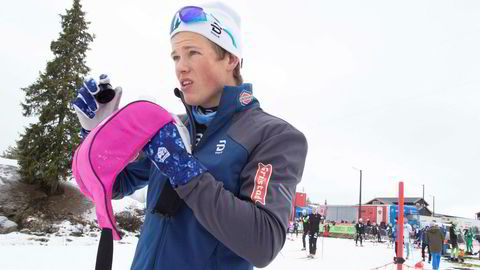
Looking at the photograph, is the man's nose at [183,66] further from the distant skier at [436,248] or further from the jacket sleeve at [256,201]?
the distant skier at [436,248]

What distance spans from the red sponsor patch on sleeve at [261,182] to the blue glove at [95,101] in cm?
69

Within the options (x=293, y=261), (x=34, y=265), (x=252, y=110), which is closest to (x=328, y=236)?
(x=293, y=261)

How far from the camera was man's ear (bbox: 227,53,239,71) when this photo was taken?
5.09ft

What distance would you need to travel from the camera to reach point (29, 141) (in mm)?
19578

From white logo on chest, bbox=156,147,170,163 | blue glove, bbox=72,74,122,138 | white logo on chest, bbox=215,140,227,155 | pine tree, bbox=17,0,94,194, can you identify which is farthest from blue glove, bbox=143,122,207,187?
pine tree, bbox=17,0,94,194

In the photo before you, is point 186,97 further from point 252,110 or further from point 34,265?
point 34,265

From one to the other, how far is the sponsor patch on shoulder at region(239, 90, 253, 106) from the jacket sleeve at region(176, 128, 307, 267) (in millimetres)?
214

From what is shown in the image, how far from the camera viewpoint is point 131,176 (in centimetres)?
166

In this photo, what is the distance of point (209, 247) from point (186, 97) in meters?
0.57

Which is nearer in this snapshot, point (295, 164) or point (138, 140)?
point (138, 140)

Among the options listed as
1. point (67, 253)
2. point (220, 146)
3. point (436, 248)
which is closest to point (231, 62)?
point (220, 146)

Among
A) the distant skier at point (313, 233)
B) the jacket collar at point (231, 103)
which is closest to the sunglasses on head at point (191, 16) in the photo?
the jacket collar at point (231, 103)

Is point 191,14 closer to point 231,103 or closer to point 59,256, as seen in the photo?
point 231,103

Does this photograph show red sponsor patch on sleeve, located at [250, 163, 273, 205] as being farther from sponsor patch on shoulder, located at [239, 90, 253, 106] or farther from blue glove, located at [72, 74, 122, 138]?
blue glove, located at [72, 74, 122, 138]
